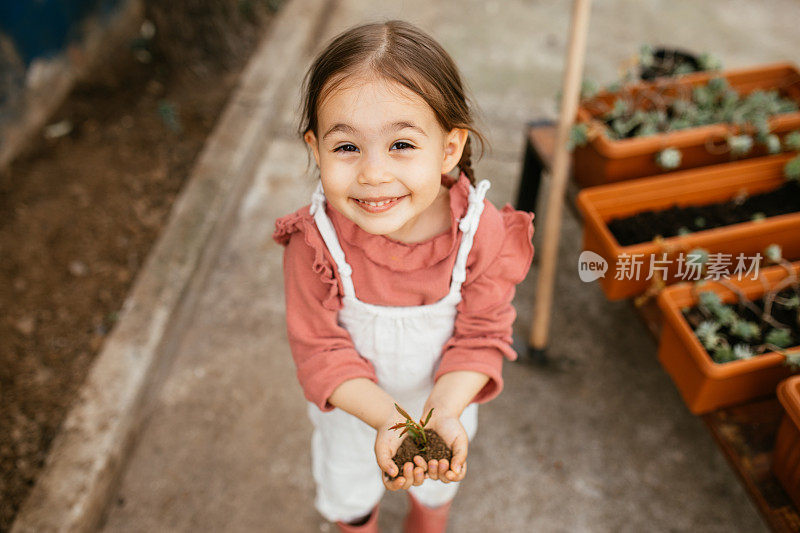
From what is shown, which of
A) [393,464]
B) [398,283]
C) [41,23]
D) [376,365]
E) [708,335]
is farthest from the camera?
[41,23]

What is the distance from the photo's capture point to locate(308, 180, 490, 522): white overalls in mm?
1145

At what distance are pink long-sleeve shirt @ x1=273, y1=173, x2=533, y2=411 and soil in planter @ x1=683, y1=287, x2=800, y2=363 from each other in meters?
0.67

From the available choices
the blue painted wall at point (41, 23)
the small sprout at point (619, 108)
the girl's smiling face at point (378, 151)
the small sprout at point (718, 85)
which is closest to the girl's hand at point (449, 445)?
the girl's smiling face at point (378, 151)

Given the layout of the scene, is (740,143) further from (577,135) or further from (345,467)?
(345,467)

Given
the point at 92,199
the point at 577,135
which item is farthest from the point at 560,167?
the point at 92,199

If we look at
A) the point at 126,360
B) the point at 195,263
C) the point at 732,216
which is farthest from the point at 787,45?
the point at 126,360

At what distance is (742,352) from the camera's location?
1491mm

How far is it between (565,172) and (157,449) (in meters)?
1.54

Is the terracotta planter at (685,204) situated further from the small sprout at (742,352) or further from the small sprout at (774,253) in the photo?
the small sprout at (742,352)

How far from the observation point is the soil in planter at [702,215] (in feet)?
5.83

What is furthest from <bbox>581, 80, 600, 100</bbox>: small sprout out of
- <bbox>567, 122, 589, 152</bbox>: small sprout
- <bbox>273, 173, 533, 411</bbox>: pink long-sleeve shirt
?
<bbox>273, 173, 533, 411</bbox>: pink long-sleeve shirt

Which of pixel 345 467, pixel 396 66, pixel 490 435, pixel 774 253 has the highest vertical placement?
pixel 396 66

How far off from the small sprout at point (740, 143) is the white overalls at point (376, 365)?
1102 mm

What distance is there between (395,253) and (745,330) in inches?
38.3
